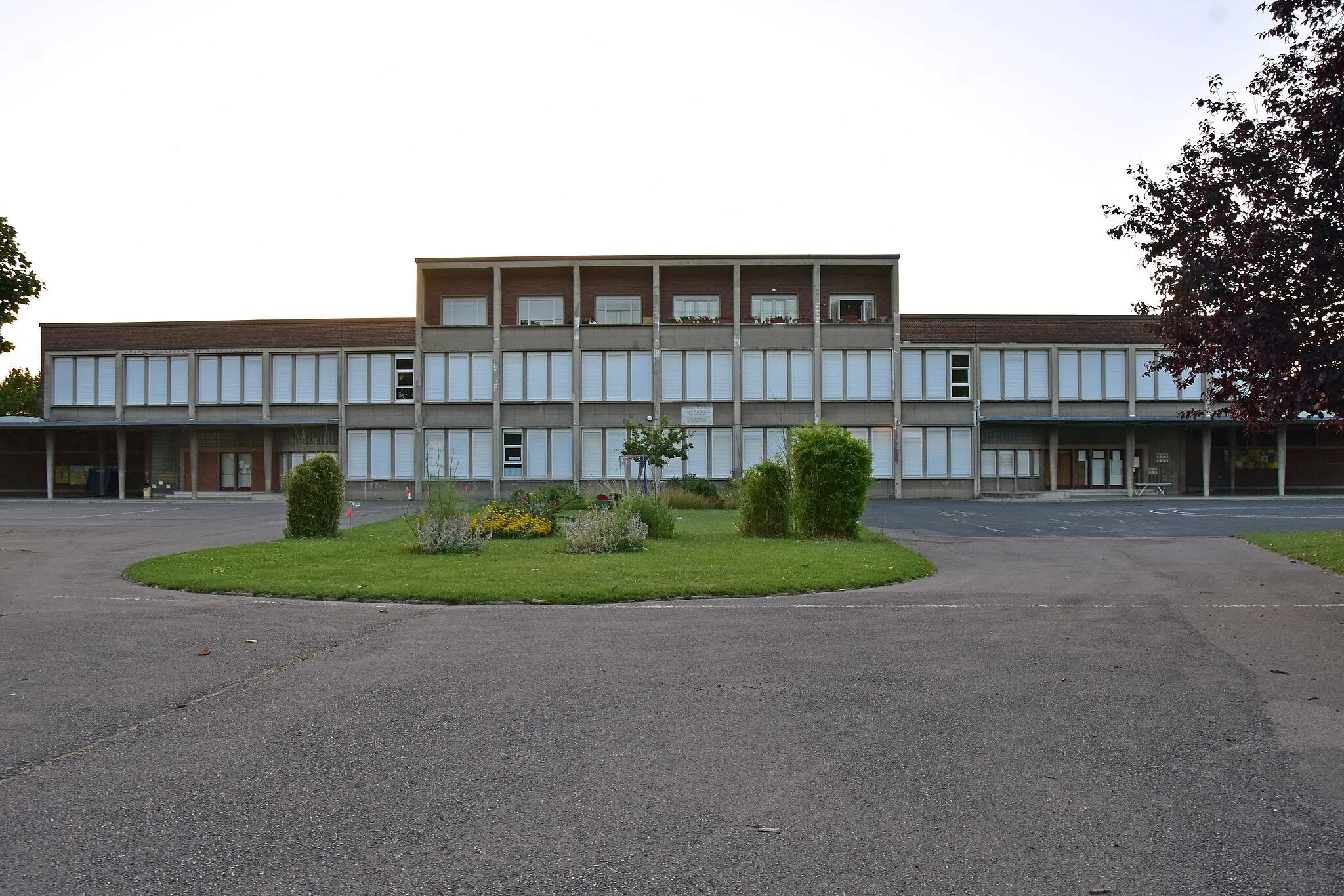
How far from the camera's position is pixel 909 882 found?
3.70 metres

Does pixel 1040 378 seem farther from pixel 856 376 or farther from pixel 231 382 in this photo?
pixel 231 382

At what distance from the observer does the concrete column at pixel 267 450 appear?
5131 cm

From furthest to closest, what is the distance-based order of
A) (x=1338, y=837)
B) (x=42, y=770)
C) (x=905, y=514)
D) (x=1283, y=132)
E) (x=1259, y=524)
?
1. (x=905, y=514)
2. (x=1259, y=524)
3. (x=1283, y=132)
4. (x=42, y=770)
5. (x=1338, y=837)

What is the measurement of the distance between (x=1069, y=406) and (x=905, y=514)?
20598 millimetres

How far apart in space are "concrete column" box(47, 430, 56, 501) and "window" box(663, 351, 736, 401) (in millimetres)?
29739

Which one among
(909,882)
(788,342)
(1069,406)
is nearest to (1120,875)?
(909,882)

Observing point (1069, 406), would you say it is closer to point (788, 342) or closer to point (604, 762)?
point (788, 342)

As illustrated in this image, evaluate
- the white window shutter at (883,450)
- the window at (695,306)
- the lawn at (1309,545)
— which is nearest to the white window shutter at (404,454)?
the window at (695,306)

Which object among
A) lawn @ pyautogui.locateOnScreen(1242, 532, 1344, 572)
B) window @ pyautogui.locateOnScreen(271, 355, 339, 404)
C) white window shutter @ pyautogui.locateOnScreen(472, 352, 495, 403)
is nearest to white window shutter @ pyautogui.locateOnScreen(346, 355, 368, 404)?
window @ pyautogui.locateOnScreen(271, 355, 339, 404)

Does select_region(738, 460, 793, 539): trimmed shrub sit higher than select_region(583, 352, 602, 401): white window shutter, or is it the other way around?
select_region(583, 352, 602, 401): white window shutter

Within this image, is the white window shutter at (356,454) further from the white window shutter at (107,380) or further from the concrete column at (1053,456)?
the concrete column at (1053,456)

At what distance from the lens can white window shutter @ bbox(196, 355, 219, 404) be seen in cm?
5138

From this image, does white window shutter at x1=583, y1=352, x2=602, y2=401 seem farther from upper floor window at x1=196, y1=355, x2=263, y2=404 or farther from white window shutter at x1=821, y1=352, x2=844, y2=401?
upper floor window at x1=196, y1=355, x2=263, y2=404

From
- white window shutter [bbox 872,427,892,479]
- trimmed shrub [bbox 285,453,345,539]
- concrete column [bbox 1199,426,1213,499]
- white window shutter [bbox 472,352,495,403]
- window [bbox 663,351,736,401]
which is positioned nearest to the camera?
trimmed shrub [bbox 285,453,345,539]
